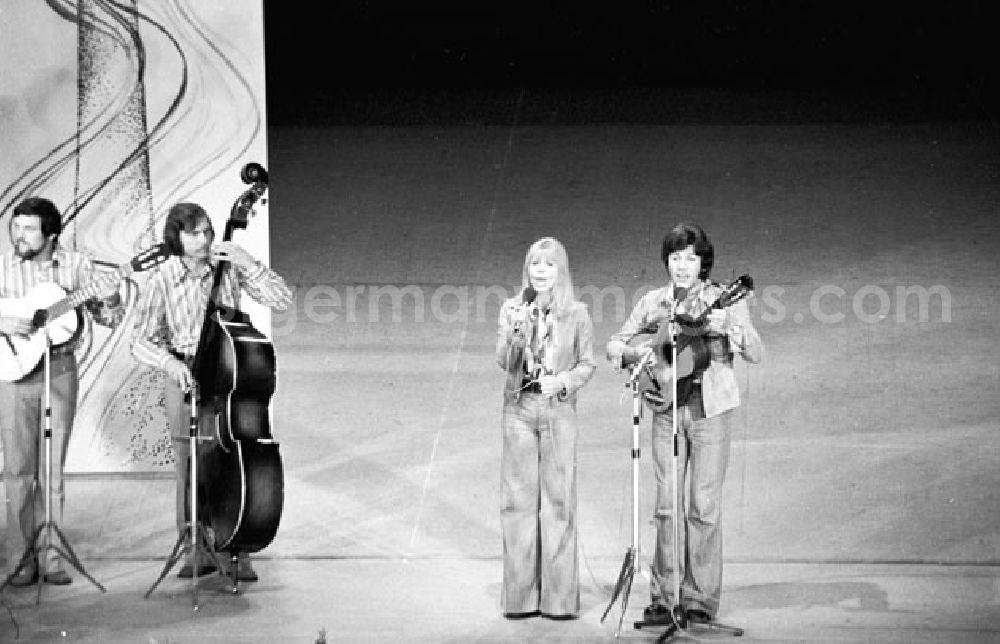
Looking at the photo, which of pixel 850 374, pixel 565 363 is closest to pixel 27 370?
pixel 565 363

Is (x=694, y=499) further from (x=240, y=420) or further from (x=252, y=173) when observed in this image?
(x=252, y=173)

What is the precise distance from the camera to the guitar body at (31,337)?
6012mm

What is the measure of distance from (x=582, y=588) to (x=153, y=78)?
2.78m

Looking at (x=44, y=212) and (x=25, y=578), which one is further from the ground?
(x=44, y=212)

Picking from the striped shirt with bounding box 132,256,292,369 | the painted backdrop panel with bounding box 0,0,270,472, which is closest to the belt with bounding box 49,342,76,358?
the striped shirt with bounding box 132,256,292,369

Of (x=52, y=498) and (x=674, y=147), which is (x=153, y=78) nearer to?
(x=52, y=498)

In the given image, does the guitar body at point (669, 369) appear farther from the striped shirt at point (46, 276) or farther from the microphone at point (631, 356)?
the striped shirt at point (46, 276)

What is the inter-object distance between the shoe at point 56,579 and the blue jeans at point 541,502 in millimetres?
1752

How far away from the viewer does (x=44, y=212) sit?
6082 millimetres

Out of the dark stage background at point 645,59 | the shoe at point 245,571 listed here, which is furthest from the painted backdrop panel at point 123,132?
the dark stage background at point 645,59

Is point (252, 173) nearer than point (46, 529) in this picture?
Yes

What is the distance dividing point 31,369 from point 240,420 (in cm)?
93

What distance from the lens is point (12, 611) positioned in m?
5.77

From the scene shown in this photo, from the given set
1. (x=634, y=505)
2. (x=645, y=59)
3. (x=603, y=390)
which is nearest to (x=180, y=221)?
(x=634, y=505)
